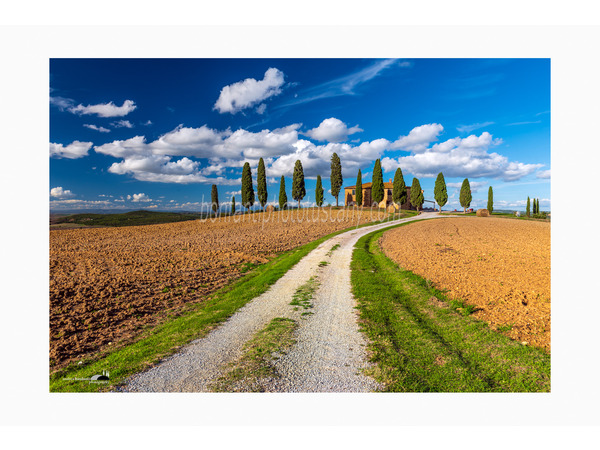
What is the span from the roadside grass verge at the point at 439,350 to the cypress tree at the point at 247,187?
2165 inches

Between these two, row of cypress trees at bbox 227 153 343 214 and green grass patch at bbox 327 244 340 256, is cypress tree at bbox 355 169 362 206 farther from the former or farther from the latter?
green grass patch at bbox 327 244 340 256

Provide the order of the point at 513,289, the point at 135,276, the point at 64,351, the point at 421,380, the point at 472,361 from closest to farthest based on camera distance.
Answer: the point at 421,380
the point at 472,361
the point at 64,351
the point at 513,289
the point at 135,276

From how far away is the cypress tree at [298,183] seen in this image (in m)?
66.0

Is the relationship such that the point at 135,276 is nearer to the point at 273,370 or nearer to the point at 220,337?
the point at 220,337

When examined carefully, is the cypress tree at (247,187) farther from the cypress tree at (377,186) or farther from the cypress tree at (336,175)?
the cypress tree at (377,186)

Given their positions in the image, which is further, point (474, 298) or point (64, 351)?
point (474, 298)

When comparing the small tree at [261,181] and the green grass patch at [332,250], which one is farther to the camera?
the small tree at [261,181]

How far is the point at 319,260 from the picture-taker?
56.7 ft

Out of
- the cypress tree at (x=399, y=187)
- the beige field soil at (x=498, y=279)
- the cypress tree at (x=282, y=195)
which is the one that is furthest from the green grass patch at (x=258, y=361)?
the cypress tree at (x=282, y=195)

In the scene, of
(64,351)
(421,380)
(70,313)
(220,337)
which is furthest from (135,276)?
(421,380)

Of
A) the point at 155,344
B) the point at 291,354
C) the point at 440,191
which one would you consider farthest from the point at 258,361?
the point at 440,191

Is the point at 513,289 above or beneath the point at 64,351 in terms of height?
above

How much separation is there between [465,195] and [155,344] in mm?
77353

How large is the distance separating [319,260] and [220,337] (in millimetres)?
10975
